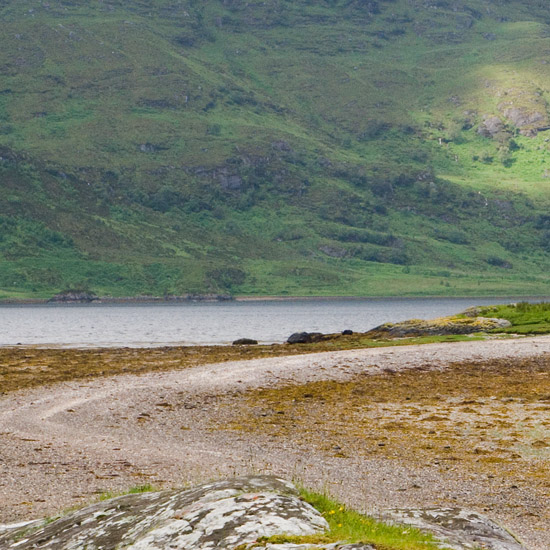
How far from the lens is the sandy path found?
1939 centimetres

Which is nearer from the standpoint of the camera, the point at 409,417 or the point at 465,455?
the point at 465,455

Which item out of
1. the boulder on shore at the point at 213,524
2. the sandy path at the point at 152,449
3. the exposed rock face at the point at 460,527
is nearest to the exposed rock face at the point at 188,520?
the boulder on shore at the point at 213,524

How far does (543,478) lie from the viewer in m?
20.7

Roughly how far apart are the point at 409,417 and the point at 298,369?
14.4 meters

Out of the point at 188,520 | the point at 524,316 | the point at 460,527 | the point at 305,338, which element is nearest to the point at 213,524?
the point at 188,520

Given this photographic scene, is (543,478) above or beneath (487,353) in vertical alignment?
beneath

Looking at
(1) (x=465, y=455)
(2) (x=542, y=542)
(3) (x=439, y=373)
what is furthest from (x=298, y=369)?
(2) (x=542, y=542)

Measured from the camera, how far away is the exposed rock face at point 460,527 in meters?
12.9

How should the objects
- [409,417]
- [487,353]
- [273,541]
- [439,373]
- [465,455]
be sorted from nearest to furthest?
[273,541] < [465,455] < [409,417] < [439,373] < [487,353]

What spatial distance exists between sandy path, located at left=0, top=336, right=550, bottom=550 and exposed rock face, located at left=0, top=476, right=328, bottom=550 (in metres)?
3.98

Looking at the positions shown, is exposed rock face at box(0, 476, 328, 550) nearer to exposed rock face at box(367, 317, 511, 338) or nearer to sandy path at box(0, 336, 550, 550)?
sandy path at box(0, 336, 550, 550)

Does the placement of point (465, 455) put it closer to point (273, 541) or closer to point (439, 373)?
point (273, 541)

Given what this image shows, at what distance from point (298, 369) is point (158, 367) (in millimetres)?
9819

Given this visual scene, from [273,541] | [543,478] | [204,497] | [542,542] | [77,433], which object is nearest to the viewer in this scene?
[273,541]
